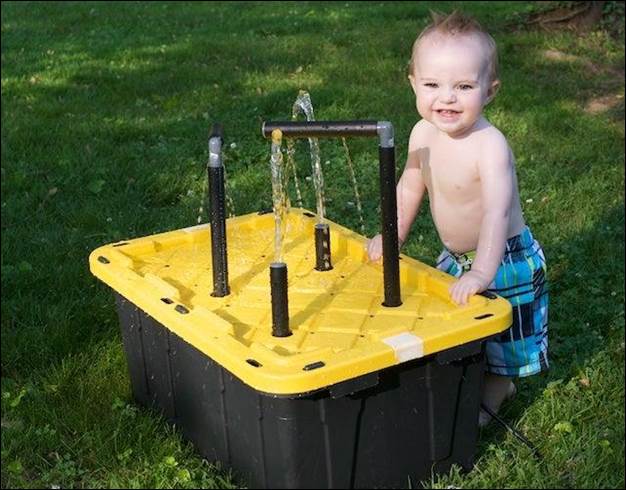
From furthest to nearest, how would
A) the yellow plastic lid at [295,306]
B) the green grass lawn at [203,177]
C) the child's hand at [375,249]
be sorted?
the child's hand at [375,249] < the green grass lawn at [203,177] < the yellow plastic lid at [295,306]

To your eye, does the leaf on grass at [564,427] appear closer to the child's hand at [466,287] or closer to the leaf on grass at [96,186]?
the child's hand at [466,287]

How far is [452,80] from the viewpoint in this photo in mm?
2846

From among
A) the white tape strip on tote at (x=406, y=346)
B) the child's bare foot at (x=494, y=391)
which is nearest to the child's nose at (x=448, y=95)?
the white tape strip on tote at (x=406, y=346)

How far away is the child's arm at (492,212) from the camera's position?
111 inches

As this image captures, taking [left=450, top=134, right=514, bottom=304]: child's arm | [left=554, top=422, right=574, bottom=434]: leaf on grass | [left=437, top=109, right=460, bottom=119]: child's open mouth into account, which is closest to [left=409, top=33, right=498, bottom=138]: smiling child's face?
[left=437, top=109, right=460, bottom=119]: child's open mouth

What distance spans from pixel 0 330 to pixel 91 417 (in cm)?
80

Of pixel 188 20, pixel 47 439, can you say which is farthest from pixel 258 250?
pixel 188 20

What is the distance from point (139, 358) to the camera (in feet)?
10.5

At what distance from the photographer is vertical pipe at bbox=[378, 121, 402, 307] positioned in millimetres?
2557

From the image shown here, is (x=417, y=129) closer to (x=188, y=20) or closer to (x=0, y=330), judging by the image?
(x=0, y=330)

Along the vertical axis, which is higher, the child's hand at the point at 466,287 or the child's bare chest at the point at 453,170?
the child's bare chest at the point at 453,170

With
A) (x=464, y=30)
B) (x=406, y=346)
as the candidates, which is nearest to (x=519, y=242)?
(x=464, y=30)

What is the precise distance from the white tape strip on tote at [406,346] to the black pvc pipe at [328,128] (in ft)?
1.69

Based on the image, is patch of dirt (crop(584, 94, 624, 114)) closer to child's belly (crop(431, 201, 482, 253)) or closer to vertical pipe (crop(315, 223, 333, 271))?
child's belly (crop(431, 201, 482, 253))
